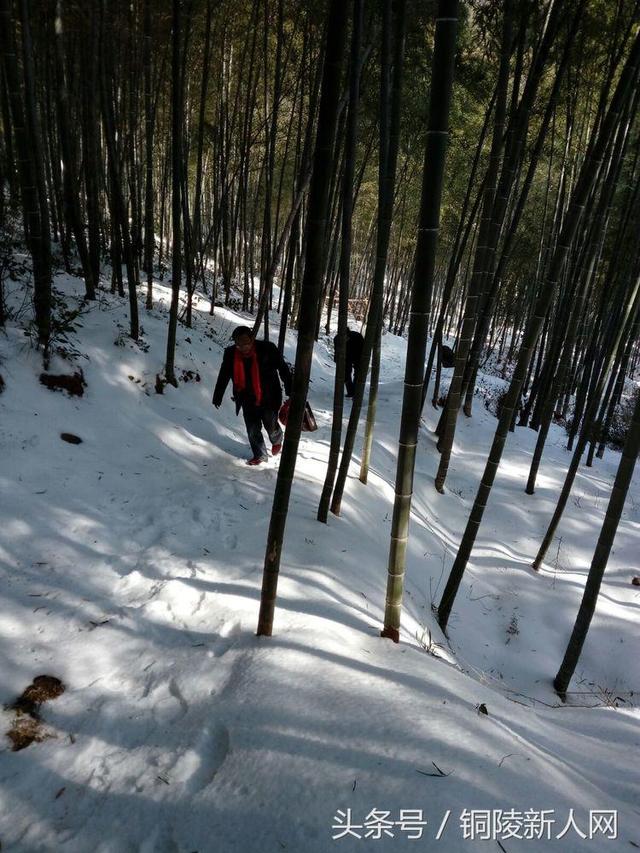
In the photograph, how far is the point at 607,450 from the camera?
32.6 feet

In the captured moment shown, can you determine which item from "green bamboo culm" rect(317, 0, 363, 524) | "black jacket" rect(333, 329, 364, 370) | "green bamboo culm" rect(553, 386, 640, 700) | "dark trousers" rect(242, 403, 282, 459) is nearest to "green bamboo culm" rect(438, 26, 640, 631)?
"green bamboo culm" rect(553, 386, 640, 700)

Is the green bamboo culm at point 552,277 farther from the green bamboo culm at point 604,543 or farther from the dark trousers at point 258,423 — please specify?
the dark trousers at point 258,423

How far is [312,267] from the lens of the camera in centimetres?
167

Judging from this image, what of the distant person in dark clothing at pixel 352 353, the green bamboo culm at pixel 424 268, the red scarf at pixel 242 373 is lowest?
the distant person in dark clothing at pixel 352 353

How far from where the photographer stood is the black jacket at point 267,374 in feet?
13.9

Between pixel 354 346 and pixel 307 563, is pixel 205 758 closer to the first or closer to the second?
pixel 307 563

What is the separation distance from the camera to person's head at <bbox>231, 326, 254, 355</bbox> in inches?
156

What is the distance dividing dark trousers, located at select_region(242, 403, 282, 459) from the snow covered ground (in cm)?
23

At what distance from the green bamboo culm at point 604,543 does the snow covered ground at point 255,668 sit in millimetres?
304

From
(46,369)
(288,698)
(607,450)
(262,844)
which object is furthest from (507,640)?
(607,450)

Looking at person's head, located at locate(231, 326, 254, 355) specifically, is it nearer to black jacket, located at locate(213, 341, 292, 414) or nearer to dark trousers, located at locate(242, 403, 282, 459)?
black jacket, located at locate(213, 341, 292, 414)

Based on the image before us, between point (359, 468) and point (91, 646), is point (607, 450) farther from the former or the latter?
point (91, 646)

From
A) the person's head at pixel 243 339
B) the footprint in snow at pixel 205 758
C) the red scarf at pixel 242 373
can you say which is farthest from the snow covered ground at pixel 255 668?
the person's head at pixel 243 339

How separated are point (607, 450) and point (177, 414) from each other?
30.4 feet
